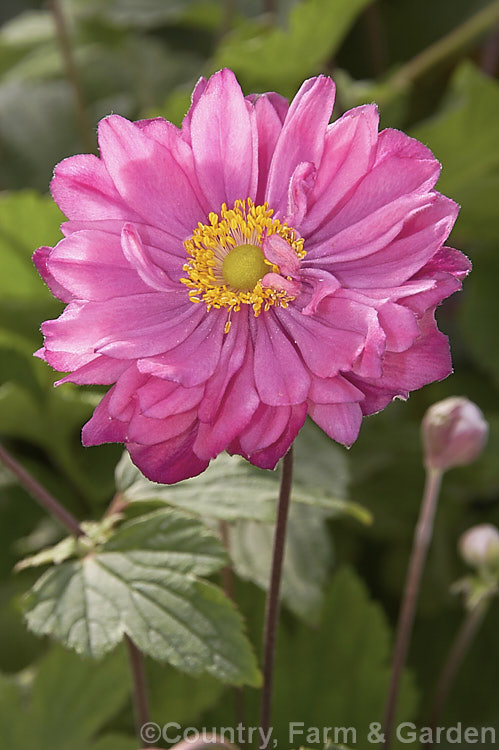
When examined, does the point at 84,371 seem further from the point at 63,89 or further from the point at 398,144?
the point at 63,89

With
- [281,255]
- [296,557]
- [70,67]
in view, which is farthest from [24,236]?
[281,255]

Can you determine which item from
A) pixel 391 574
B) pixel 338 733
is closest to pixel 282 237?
pixel 338 733

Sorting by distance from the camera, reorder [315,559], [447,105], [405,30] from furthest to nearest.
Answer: [405,30], [447,105], [315,559]

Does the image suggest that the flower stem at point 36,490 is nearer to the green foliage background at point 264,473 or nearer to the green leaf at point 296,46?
the green foliage background at point 264,473

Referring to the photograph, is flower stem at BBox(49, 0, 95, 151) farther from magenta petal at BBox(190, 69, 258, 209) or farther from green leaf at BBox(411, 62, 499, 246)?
magenta petal at BBox(190, 69, 258, 209)

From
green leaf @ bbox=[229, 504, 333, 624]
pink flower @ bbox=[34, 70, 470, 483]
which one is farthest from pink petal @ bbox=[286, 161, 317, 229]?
green leaf @ bbox=[229, 504, 333, 624]

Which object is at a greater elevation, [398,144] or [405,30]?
[398,144]
